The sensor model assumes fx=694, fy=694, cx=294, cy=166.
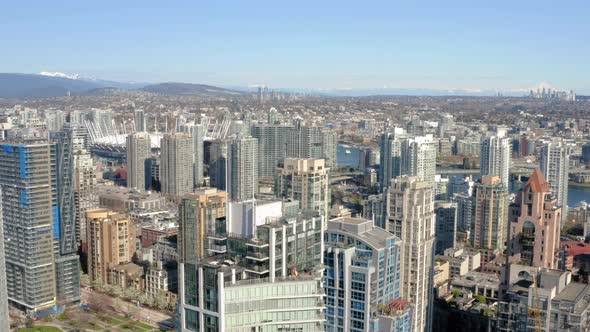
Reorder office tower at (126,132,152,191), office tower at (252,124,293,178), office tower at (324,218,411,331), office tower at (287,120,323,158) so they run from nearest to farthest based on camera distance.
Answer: office tower at (324,218,411,331) < office tower at (126,132,152,191) < office tower at (252,124,293,178) < office tower at (287,120,323,158)

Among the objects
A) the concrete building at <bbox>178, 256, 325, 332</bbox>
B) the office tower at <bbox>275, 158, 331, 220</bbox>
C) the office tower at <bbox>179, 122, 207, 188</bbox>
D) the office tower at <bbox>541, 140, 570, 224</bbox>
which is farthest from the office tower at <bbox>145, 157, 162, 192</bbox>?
the concrete building at <bbox>178, 256, 325, 332</bbox>

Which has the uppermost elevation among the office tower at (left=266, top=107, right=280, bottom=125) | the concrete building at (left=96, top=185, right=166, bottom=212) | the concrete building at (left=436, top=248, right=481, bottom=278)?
the office tower at (left=266, top=107, right=280, bottom=125)

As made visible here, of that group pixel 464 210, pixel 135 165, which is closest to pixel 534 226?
pixel 464 210

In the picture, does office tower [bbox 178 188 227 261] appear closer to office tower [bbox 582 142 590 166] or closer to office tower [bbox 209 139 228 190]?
office tower [bbox 209 139 228 190]

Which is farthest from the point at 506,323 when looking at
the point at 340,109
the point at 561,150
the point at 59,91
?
the point at 59,91

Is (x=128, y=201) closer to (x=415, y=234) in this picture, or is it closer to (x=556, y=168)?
(x=415, y=234)

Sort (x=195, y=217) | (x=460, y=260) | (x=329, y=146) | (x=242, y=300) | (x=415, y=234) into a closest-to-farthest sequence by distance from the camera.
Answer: (x=242, y=300) → (x=415, y=234) → (x=195, y=217) → (x=460, y=260) → (x=329, y=146)
